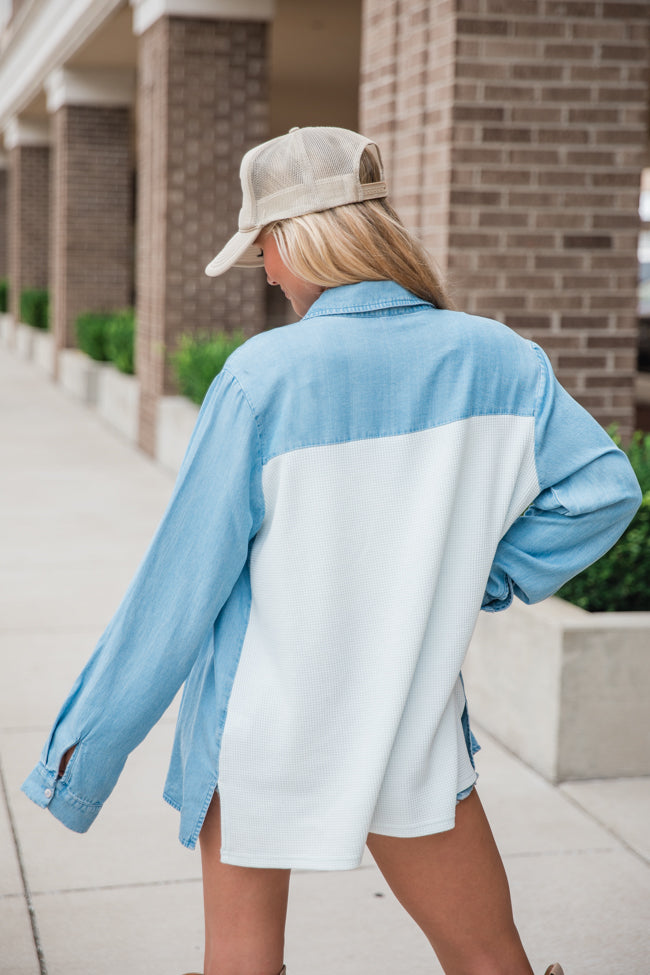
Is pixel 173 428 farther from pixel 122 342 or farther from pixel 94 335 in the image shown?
pixel 94 335

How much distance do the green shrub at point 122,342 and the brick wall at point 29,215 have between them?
751 cm

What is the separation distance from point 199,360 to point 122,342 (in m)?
3.91

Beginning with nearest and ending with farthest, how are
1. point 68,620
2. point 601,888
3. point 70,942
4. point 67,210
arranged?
point 70,942 → point 601,888 → point 68,620 → point 67,210

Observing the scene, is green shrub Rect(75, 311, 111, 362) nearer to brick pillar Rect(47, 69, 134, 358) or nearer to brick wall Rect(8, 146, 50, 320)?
brick pillar Rect(47, 69, 134, 358)

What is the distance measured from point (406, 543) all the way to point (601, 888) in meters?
1.88

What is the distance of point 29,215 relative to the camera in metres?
20.9

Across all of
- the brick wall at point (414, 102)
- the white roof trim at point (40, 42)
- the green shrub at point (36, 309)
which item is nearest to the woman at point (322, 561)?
the brick wall at point (414, 102)

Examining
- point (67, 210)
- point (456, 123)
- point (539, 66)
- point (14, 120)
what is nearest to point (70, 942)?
point (456, 123)

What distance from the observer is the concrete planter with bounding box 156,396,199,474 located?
9.45 metres

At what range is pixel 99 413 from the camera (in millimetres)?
13633

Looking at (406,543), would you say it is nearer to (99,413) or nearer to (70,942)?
(70,942)

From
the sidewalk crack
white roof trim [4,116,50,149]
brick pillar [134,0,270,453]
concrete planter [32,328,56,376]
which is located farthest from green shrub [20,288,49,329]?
the sidewalk crack

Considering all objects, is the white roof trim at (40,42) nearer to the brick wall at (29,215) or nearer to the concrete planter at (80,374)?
the brick wall at (29,215)

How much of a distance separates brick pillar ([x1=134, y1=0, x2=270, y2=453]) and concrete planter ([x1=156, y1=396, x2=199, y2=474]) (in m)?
0.31
